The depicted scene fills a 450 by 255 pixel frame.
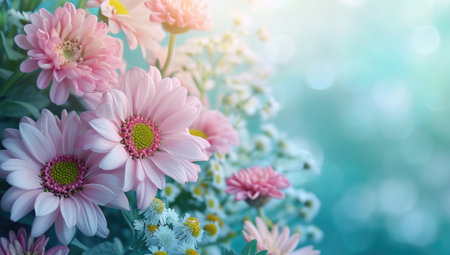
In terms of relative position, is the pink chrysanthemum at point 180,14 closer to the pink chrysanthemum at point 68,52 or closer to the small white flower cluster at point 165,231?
the pink chrysanthemum at point 68,52

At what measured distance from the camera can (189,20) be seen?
1.54 ft

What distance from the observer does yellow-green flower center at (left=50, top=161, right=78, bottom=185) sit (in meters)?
0.38

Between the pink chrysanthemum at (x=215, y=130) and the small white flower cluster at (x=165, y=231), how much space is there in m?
0.11

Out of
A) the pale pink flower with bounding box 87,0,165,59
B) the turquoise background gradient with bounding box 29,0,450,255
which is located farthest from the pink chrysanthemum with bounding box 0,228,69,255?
the turquoise background gradient with bounding box 29,0,450,255

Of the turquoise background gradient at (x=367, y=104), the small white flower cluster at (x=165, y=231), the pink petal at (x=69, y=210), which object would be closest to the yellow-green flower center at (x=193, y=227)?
the small white flower cluster at (x=165, y=231)

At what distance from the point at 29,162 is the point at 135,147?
0.09 metres

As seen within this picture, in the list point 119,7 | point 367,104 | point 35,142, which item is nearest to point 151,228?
point 35,142

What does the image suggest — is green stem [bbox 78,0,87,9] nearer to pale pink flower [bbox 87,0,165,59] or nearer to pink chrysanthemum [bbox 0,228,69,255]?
pale pink flower [bbox 87,0,165,59]

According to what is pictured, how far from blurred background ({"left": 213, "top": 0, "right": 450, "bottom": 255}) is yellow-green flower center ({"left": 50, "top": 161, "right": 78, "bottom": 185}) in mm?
580

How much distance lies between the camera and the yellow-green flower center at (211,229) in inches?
21.1

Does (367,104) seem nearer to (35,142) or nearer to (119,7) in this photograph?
(119,7)

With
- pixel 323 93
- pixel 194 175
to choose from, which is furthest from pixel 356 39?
pixel 194 175

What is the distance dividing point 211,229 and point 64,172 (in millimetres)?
212

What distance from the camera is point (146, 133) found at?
0.40 metres
